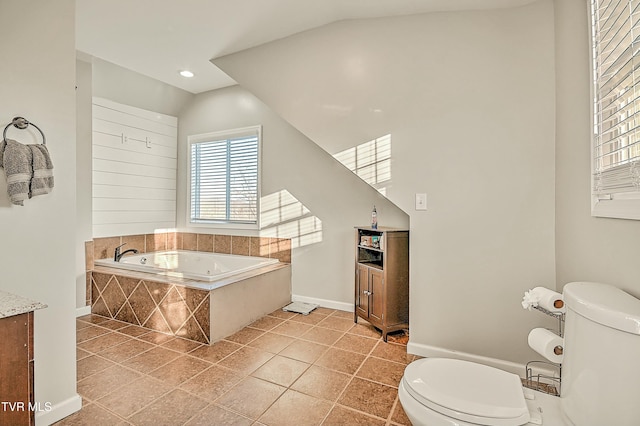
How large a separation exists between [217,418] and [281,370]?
0.60 metres

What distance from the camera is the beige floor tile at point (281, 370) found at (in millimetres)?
2192

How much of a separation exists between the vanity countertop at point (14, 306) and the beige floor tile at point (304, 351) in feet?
5.65

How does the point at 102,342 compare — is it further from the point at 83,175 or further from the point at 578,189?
the point at 578,189

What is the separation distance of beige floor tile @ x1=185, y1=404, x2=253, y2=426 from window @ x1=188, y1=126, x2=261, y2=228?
2.51 meters

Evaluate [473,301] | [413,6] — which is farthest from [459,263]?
[413,6]

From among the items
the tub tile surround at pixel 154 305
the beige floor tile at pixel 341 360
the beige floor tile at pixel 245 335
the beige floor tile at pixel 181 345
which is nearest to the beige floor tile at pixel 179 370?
the beige floor tile at pixel 181 345

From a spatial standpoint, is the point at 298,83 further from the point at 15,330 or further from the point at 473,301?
the point at 15,330

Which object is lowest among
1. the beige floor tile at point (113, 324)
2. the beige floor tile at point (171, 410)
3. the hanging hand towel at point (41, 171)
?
the beige floor tile at point (171, 410)

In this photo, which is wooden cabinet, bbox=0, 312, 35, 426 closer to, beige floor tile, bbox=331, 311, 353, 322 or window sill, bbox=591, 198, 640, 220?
window sill, bbox=591, 198, 640, 220

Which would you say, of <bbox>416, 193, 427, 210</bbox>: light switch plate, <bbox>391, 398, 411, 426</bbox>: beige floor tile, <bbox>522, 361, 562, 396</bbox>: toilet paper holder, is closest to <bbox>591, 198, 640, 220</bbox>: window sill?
<bbox>416, 193, 427, 210</bbox>: light switch plate

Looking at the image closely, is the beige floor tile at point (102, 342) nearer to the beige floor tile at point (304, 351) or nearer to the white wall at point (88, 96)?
the white wall at point (88, 96)

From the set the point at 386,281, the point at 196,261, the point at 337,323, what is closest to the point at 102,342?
the point at 196,261

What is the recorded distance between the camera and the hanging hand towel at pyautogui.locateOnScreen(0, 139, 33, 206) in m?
1.56

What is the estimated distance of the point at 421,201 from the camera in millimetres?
2463
